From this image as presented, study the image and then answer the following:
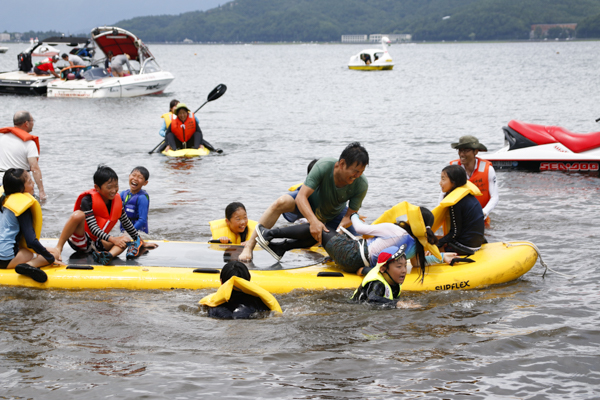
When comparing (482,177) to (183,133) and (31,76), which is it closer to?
(183,133)

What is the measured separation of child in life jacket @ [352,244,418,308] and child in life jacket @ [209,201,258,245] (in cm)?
185

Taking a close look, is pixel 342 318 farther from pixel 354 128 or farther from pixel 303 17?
pixel 303 17

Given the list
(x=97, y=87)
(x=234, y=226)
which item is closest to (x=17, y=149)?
(x=234, y=226)

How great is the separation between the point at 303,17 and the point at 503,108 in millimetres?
167206

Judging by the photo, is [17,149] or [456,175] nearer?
[456,175]

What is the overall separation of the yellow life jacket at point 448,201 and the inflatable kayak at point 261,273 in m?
0.47

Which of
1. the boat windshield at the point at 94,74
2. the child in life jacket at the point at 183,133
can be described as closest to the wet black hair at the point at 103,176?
the child in life jacket at the point at 183,133

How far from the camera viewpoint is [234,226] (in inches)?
275

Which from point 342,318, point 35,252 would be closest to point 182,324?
point 342,318

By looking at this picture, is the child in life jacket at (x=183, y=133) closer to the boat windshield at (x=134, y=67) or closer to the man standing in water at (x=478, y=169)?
the man standing in water at (x=478, y=169)

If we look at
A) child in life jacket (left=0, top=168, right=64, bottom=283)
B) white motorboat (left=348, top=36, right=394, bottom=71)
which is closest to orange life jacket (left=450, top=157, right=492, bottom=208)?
child in life jacket (left=0, top=168, right=64, bottom=283)

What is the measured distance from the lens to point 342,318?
5.55m

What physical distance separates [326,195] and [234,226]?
127 cm

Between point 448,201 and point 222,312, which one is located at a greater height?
point 448,201
